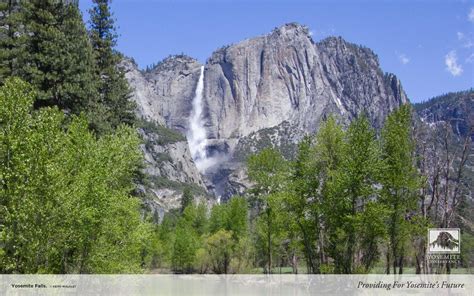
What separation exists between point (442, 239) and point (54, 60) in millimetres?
29634

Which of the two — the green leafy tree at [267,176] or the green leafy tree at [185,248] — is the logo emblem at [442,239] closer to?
the green leafy tree at [267,176]

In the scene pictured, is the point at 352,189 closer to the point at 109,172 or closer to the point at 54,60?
the point at 109,172

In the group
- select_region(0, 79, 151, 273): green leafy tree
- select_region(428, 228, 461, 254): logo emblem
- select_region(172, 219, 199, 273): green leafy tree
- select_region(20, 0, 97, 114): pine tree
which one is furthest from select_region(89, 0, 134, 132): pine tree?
select_region(172, 219, 199, 273): green leafy tree

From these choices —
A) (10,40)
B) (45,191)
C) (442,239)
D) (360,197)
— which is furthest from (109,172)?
(442,239)

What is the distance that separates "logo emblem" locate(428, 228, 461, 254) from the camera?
34938mm

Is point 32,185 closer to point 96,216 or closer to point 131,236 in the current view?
point 96,216

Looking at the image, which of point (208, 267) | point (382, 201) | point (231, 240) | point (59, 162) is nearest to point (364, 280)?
point (382, 201)

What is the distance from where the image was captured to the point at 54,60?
104 feet

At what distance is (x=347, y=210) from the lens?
3416 cm

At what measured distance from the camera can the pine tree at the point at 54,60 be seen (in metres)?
31.6

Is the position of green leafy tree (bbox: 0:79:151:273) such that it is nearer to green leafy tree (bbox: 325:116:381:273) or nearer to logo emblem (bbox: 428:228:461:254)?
green leafy tree (bbox: 325:116:381:273)

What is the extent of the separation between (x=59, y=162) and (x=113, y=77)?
23.8m

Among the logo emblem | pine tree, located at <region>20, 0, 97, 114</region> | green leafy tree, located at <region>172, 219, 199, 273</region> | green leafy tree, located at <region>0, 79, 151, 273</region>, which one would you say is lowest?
green leafy tree, located at <region>172, 219, 199, 273</region>

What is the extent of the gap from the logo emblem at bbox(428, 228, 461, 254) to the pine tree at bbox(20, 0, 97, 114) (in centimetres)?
2596
